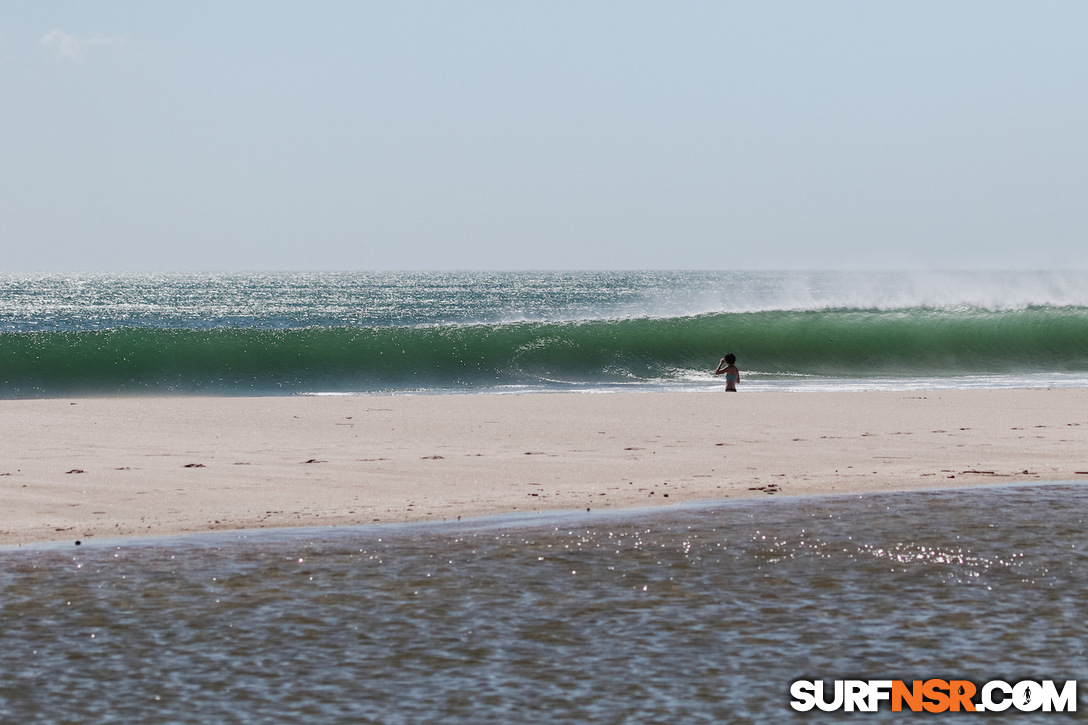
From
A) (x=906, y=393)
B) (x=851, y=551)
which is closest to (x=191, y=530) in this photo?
(x=851, y=551)

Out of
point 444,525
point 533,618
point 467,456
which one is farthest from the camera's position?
point 467,456

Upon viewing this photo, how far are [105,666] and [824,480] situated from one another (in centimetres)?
710

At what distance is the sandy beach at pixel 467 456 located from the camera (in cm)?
954

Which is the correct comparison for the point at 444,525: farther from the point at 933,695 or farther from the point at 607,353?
the point at 607,353

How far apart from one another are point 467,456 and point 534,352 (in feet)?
66.9

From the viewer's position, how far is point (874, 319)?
3912 centimetres

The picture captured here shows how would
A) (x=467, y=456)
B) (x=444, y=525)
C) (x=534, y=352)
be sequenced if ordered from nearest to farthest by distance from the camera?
(x=444, y=525), (x=467, y=456), (x=534, y=352)

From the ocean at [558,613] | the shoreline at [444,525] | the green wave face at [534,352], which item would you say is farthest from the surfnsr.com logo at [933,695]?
the green wave face at [534,352]

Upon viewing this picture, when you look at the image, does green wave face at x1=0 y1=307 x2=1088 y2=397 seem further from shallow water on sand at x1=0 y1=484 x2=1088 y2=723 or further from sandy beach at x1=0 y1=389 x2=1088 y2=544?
shallow water on sand at x1=0 y1=484 x2=1088 y2=723

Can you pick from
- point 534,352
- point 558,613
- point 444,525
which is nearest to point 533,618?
point 558,613

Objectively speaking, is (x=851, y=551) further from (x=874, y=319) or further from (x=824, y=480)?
(x=874, y=319)

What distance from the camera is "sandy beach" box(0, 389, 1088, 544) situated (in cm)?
954

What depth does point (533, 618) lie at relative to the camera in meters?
6.08

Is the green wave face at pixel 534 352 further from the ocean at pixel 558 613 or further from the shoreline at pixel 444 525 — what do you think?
the ocean at pixel 558 613
